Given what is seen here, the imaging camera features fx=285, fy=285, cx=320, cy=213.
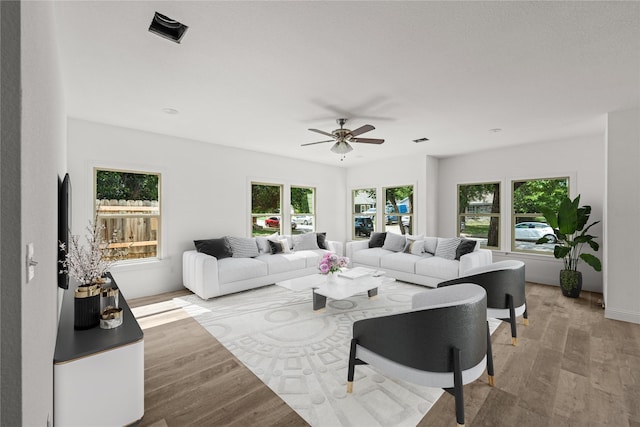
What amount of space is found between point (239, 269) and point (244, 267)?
9 cm

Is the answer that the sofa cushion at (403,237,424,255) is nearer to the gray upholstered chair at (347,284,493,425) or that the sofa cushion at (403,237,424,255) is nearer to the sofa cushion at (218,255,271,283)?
the sofa cushion at (218,255,271,283)

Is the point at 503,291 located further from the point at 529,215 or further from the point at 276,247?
the point at 276,247

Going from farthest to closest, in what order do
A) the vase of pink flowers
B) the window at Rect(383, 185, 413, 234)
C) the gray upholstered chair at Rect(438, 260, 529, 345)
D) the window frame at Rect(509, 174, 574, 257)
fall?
the window at Rect(383, 185, 413, 234)
the window frame at Rect(509, 174, 574, 257)
the vase of pink flowers
the gray upholstered chair at Rect(438, 260, 529, 345)

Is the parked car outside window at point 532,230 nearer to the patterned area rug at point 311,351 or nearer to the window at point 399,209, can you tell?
the window at point 399,209

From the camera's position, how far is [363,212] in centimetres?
796

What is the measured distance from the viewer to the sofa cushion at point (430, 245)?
5.52m

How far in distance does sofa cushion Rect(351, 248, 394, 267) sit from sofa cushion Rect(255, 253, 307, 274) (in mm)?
1237

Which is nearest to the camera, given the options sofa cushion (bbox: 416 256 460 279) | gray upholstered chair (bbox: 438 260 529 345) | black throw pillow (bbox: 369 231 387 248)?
gray upholstered chair (bbox: 438 260 529 345)

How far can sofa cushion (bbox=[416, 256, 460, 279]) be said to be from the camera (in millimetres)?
4707

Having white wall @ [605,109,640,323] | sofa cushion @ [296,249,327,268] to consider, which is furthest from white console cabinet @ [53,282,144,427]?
white wall @ [605,109,640,323]

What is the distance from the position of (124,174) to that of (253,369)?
150 inches

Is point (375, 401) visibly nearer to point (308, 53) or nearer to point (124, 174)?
point (308, 53)

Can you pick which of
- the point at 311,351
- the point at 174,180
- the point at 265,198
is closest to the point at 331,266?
the point at 311,351

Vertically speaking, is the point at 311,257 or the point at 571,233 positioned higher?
the point at 571,233
